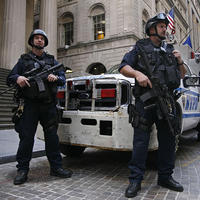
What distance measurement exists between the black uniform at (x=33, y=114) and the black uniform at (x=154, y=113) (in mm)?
1133

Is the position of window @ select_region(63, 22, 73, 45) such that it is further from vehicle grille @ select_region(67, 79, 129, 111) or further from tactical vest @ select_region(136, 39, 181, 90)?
tactical vest @ select_region(136, 39, 181, 90)

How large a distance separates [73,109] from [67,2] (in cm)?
2223

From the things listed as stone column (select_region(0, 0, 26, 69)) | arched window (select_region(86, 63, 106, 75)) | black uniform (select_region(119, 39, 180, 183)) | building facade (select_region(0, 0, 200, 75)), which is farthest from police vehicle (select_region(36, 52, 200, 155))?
arched window (select_region(86, 63, 106, 75))

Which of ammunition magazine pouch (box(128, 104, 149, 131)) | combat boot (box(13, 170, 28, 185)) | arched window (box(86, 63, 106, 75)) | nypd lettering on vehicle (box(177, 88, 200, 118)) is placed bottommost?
combat boot (box(13, 170, 28, 185))

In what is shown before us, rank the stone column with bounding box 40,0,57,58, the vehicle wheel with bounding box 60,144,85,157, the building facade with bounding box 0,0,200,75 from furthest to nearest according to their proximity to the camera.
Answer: the building facade with bounding box 0,0,200,75 < the stone column with bounding box 40,0,57,58 < the vehicle wheel with bounding box 60,144,85,157

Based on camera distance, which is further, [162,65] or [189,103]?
[189,103]

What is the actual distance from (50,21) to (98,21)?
18.6 ft

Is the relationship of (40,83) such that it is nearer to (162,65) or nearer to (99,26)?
(162,65)

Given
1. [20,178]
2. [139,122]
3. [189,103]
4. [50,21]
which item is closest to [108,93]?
[139,122]

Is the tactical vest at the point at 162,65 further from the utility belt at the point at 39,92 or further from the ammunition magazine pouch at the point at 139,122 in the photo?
the utility belt at the point at 39,92

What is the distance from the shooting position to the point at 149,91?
7.93 feet

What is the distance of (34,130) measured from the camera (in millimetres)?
2906

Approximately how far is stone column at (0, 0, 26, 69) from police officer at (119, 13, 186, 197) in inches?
473

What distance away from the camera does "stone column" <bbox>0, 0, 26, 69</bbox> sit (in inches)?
506
